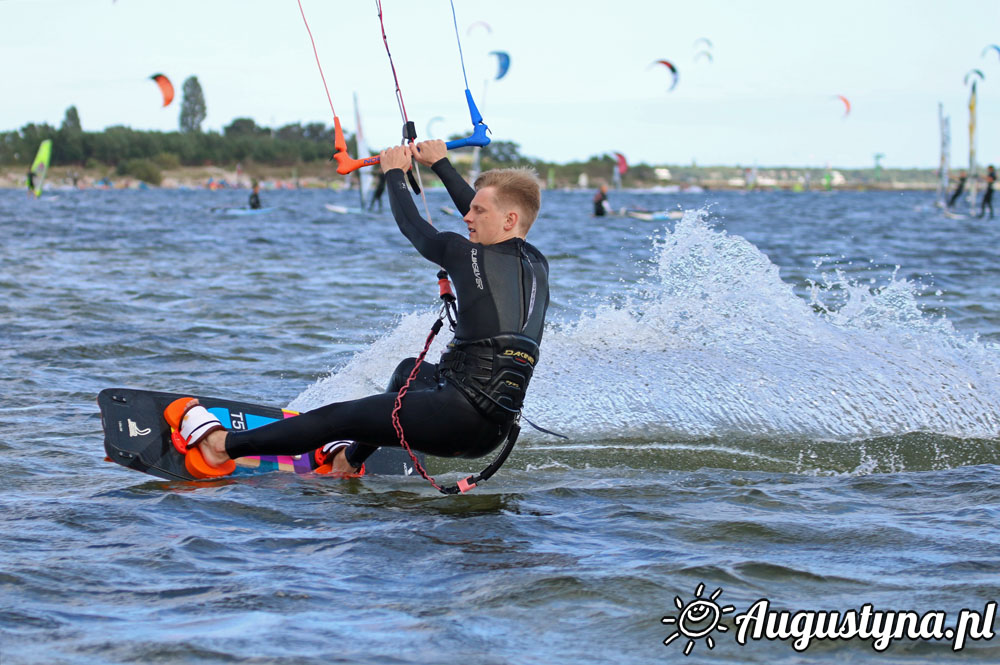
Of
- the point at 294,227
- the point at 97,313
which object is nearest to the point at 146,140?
the point at 294,227

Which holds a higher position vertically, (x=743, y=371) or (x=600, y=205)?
(x=600, y=205)

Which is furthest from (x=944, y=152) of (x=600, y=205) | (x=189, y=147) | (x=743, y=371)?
(x=189, y=147)

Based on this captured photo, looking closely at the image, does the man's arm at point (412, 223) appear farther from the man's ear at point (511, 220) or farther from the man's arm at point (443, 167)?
the man's ear at point (511, 220)

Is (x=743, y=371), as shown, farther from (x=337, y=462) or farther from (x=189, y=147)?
Result: (x=189, y=147)

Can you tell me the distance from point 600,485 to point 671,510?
553mm

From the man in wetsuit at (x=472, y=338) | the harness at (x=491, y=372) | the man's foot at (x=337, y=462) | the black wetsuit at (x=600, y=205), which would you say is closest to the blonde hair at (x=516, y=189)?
the man in wetsuit at (x=472, y=338)

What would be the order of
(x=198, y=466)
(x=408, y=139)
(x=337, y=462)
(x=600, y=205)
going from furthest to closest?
(x=600, y=205), (x=337, y=462), (x=198, y=466), (x=408, y=139)

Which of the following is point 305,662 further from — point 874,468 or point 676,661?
point 874,468

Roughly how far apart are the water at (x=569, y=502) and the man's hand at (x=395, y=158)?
1.56m

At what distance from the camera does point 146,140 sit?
454 ft
